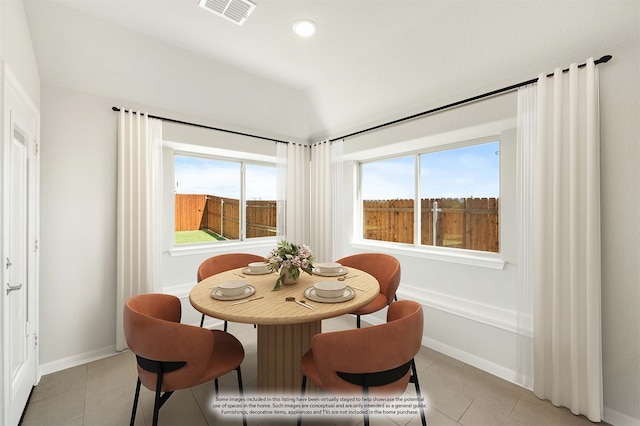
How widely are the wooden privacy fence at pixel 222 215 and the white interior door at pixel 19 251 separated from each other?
4.91ft

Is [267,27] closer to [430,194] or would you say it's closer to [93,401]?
[430,194]

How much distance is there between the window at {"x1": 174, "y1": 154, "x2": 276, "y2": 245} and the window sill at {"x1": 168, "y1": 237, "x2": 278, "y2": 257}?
121 millimetres

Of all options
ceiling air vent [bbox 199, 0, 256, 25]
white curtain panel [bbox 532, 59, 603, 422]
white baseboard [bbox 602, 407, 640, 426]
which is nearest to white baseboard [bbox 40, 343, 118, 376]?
ceiling air vent [bbox 199, 0, 256, 25]

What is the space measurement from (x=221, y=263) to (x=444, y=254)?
234cm

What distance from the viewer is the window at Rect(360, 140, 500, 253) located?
9.01 feet

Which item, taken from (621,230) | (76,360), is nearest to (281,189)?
(76,360)

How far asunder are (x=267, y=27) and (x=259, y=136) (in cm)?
148

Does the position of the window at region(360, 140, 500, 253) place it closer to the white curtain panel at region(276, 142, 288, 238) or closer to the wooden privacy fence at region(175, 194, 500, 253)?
the wooden privacy fence at region(175, 194, 500, 253)

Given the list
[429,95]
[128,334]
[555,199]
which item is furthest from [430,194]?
[128,334]

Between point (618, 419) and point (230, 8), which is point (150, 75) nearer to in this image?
point (230, 8)

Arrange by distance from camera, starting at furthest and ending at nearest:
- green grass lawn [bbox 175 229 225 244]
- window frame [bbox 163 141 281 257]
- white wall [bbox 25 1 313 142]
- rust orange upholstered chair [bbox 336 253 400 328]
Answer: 1. green grass lawn [bbox 175 229 225 244]
2. window frame [bbox 163 141 281 257]
3. rust orange upholstered chair [bbox 336 253 400 328]
4. white wall [bbox 25 1 313 142]

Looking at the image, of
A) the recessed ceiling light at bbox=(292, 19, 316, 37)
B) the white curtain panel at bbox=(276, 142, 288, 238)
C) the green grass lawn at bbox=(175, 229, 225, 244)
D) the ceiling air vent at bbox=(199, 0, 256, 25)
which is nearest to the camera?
the ceiling air vent at bbox=(199, 0, 256, 25)

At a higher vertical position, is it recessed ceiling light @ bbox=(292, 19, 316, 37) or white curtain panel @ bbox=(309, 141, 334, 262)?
recessed ceiling light @ bbox=(292, 19, 316, 37)

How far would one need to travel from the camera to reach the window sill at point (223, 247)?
336 centimetres
